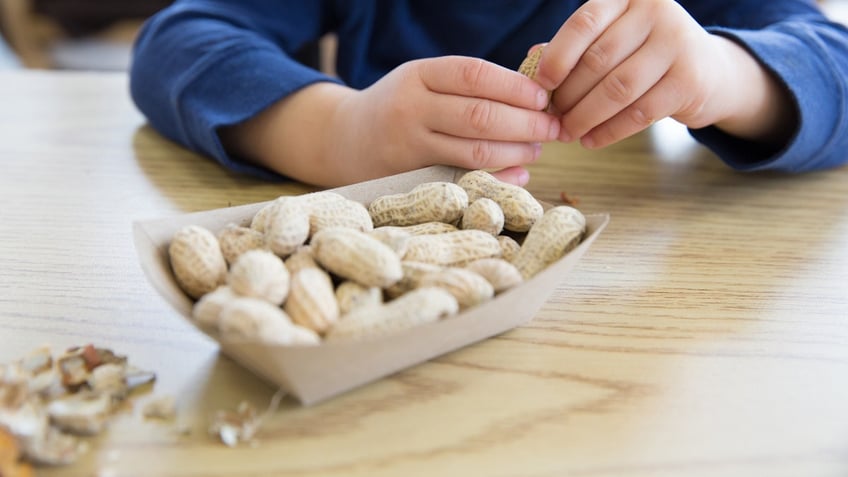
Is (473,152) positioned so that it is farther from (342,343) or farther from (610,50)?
(342,343)

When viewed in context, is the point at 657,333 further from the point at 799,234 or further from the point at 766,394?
the point at 799,234

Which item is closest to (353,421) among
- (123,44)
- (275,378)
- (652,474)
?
(275,378)

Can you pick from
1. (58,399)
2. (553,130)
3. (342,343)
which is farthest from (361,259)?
(553,130)

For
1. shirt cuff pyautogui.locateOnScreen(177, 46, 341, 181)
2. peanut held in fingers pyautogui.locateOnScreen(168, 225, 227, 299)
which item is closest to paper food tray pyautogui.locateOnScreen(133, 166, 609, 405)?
peanut held in fingers pyautogui.locateOnScreen(168, 225, 227, 299)

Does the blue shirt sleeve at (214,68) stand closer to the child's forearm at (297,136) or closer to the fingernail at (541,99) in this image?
the child's forearm at (297,136)

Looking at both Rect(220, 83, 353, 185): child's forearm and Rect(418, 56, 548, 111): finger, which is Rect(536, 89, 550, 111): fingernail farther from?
Rect(220, 83, 353, 185): child's forearm

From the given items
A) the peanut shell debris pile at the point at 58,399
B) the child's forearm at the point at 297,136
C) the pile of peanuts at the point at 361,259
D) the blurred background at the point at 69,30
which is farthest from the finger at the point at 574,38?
the blurred background at the point at 69,30
